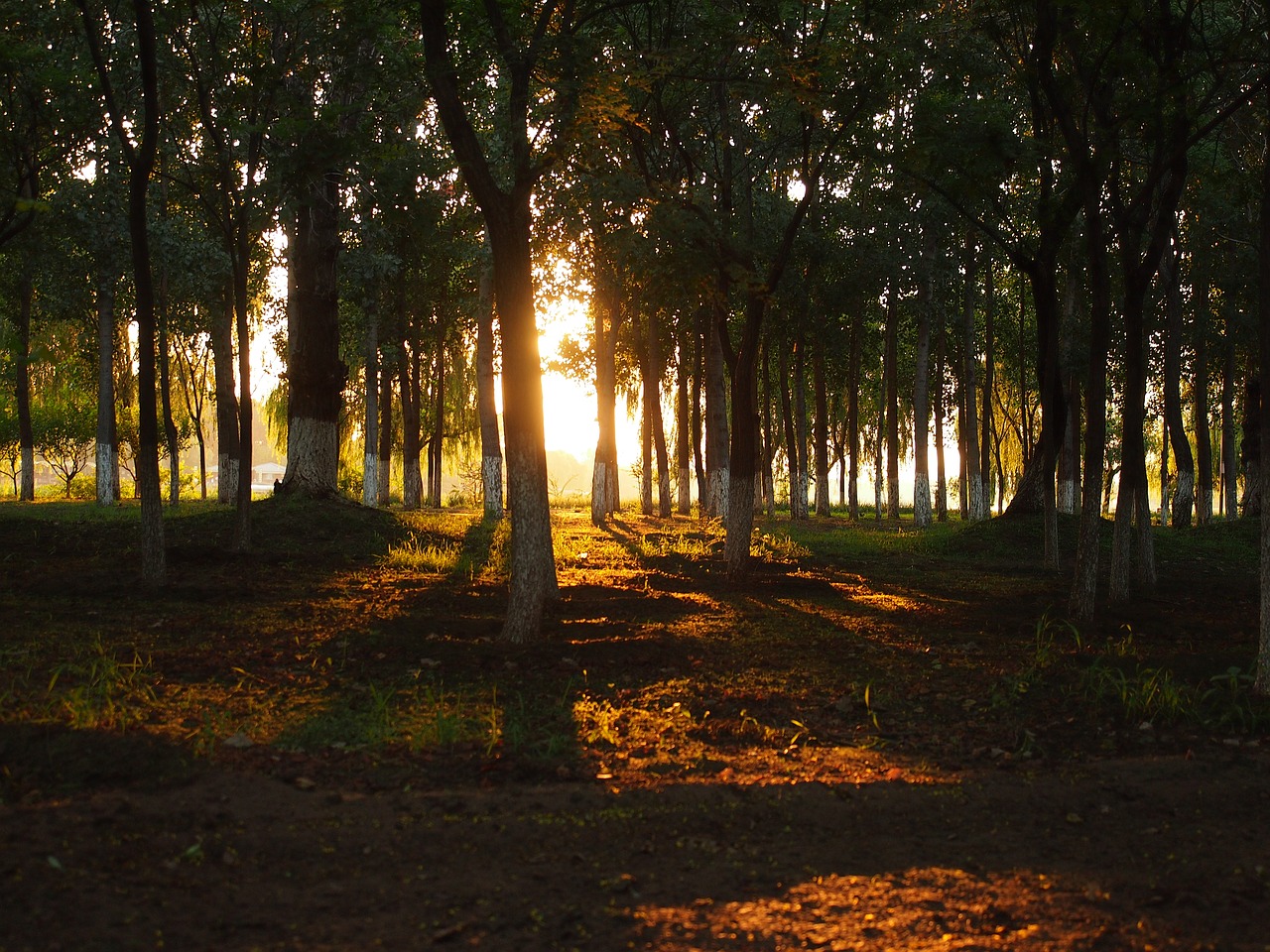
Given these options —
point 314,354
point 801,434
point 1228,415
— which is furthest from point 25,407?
point 1228,415

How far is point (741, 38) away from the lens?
11.5 meters

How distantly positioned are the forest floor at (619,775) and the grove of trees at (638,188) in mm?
1115

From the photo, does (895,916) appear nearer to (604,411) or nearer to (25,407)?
(604,411)

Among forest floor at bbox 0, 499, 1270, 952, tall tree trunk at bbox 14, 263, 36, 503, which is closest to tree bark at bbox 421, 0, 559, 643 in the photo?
forest floor at bbox 0, 499, 1270, 952

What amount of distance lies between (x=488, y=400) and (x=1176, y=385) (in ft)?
43.8

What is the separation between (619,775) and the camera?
541 centimetres

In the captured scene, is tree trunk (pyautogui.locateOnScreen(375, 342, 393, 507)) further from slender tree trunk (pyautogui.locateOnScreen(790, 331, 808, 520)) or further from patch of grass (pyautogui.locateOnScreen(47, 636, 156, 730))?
patch of grass (pyautogui.locateOnScreen(47, 636, 156, 730))

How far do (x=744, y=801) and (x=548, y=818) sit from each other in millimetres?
974

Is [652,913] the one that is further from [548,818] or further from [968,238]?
[968,238]

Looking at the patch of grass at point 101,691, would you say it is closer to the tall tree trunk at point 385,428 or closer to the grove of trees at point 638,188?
the grove of trees at point 638,188

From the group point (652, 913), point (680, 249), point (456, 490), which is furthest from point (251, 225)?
point (456, 490)

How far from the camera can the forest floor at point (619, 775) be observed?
379 centimetres

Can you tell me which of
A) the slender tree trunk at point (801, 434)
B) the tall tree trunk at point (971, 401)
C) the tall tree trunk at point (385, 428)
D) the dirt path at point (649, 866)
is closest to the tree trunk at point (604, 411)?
the slender tree trunk at point (801, 434)

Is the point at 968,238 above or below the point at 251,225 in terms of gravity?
above
